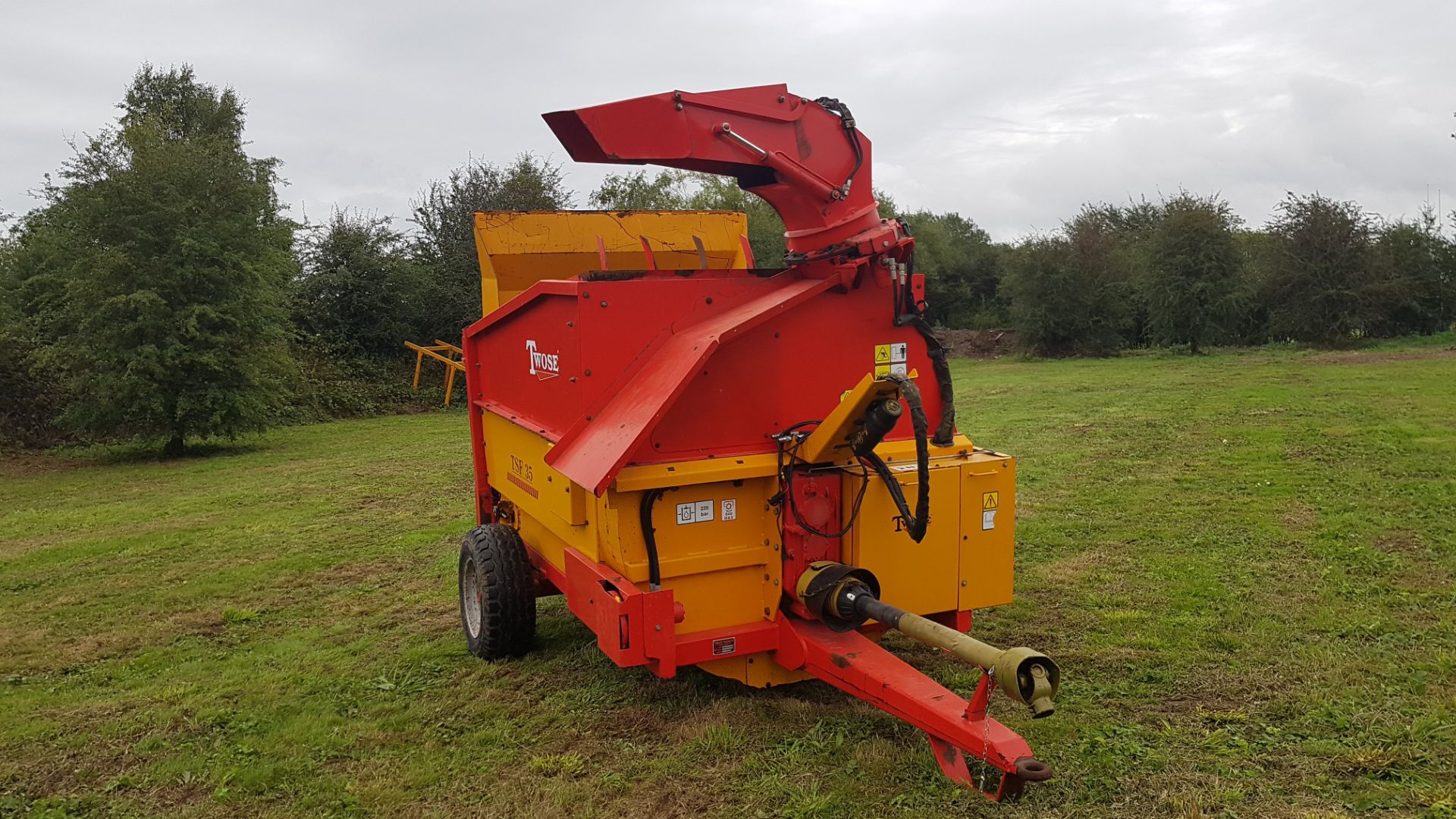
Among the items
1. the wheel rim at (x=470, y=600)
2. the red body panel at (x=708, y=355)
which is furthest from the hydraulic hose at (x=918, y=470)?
the wheel rim at (x=470, y=600)

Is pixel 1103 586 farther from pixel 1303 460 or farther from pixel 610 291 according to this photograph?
pixel 1303 460

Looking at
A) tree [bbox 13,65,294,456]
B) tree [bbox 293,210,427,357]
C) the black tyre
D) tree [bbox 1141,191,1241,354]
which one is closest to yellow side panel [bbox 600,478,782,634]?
the black tyre

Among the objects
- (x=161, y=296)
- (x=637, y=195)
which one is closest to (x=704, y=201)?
(x=637, y=195)

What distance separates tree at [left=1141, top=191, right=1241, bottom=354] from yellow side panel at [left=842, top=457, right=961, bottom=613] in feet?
86.2

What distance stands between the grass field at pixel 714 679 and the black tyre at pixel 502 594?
0.13m

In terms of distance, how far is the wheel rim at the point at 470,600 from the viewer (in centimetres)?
541

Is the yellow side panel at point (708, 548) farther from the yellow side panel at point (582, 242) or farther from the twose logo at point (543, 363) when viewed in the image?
the yellow side panel at point (582, 242)

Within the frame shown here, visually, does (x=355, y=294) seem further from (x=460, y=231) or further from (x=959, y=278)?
(x=959, y=278)

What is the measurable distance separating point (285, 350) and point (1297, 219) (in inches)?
1011

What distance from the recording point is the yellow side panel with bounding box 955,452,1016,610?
4.41 metres

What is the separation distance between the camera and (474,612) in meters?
5.45

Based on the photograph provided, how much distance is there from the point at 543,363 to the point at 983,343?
103 feet

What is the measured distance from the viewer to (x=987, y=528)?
4.49 m

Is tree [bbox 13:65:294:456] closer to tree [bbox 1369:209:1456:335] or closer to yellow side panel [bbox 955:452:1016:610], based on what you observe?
yellow side panel [bbox 955:452:1016:610]
